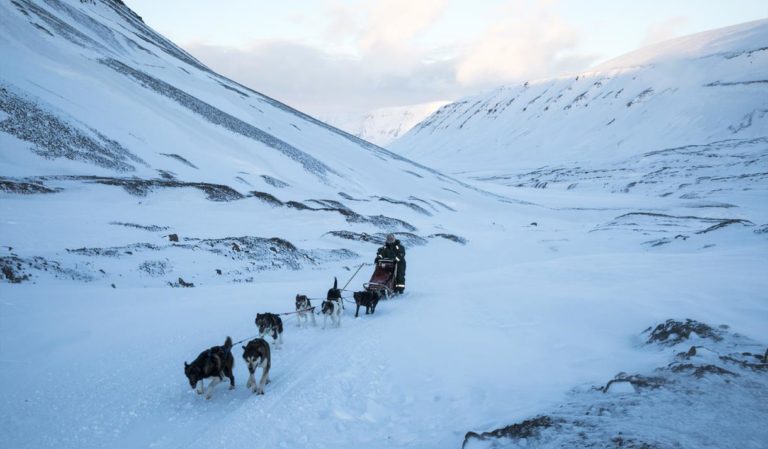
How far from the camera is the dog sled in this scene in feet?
46.4

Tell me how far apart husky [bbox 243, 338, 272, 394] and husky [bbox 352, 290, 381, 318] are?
5032 millimetres

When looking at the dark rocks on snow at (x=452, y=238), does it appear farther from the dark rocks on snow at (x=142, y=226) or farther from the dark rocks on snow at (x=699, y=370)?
the dark rocks on snow at (x=699, y=370)

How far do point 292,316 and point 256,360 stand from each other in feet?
16.9

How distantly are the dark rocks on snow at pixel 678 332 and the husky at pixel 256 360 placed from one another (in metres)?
6.76

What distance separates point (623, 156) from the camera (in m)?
142

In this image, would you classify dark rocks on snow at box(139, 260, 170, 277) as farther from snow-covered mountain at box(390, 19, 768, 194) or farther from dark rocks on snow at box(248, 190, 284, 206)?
snow-covered mountain at box(390, 19, 768, 194)

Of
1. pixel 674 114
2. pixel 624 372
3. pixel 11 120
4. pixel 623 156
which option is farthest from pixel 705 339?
pixel 674 114

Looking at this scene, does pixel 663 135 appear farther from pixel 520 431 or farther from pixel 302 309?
pixel 520 431

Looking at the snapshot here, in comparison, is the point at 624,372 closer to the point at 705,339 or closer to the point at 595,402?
the point at 595,402

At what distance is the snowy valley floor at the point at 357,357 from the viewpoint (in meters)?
6.00

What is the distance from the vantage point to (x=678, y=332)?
7.76m

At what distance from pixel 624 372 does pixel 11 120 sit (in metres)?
32.8

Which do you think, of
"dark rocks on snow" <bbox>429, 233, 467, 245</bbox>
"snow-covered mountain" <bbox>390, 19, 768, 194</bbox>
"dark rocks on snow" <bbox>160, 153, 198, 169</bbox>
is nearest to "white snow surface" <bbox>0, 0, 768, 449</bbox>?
"dark rocks on snow" <bbox>160, 153, 198, 169</bbox>

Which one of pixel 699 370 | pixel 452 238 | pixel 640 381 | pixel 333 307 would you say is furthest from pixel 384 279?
pixel 452 238
